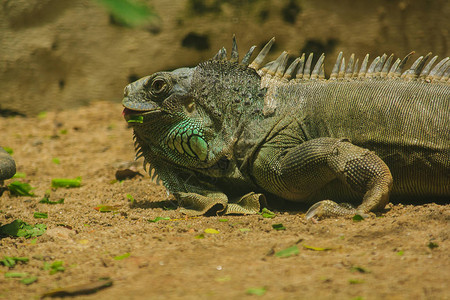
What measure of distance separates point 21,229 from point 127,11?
4.47 m

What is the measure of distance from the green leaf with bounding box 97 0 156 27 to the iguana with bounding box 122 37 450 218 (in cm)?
409

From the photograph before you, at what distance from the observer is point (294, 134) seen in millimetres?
5785

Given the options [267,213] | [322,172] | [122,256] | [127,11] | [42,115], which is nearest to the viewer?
[127,11]

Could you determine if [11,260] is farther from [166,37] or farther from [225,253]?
[166,37]

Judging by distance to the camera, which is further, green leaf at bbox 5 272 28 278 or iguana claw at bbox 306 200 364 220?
iguana claw at bbox 306 200 364 220

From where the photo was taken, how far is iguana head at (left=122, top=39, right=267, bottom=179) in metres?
5.94

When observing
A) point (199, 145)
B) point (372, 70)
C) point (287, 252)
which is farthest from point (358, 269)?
point (372, 70)

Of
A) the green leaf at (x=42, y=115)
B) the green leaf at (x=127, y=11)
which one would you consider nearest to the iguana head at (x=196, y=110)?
the green leaf at (x=127, y=11)

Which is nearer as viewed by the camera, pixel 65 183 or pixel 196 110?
pixel 196 110

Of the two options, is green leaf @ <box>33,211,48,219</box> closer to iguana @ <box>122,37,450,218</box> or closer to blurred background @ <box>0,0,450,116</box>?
iguana @ <box>122,37,450,218</box>

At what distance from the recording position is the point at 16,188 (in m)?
7.20

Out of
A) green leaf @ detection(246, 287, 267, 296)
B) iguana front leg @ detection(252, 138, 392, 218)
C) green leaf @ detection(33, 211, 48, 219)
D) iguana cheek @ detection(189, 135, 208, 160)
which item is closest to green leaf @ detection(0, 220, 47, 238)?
green leaf @ detection(33, 211, 48, 219)

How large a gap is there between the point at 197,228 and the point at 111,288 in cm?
162

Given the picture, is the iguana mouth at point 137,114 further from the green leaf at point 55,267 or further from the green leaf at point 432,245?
the green leaf at point 432,245
